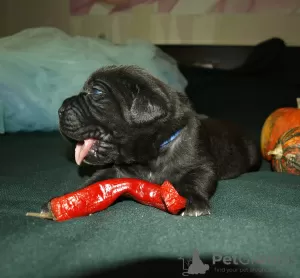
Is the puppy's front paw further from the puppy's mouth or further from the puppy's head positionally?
the puppy's mouth

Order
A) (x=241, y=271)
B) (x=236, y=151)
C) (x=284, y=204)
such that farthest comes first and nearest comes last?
(x=236, y=151), (x=284, y=204), (x=241, y=271)

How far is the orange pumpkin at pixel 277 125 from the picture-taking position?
313 centimetres

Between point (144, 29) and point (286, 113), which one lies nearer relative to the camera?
point (286, 113)

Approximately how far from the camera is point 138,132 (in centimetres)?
220

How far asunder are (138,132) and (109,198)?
429 millimetres

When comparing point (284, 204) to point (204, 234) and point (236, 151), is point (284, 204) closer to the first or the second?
point (204, 234)

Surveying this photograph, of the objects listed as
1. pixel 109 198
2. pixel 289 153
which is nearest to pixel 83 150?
pixel 109 198

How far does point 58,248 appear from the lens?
4.77 ft

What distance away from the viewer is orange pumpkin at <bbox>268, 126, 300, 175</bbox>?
2701 millimetres

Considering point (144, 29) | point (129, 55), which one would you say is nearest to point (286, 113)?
point (129, 55)

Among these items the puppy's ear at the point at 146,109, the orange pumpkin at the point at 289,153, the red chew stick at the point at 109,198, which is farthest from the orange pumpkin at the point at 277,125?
the red chew stick at the point at 109,198

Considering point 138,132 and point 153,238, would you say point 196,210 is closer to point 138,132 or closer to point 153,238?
point 153,238

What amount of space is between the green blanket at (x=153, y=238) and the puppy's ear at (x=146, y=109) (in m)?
0.44

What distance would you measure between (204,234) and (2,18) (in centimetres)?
577
